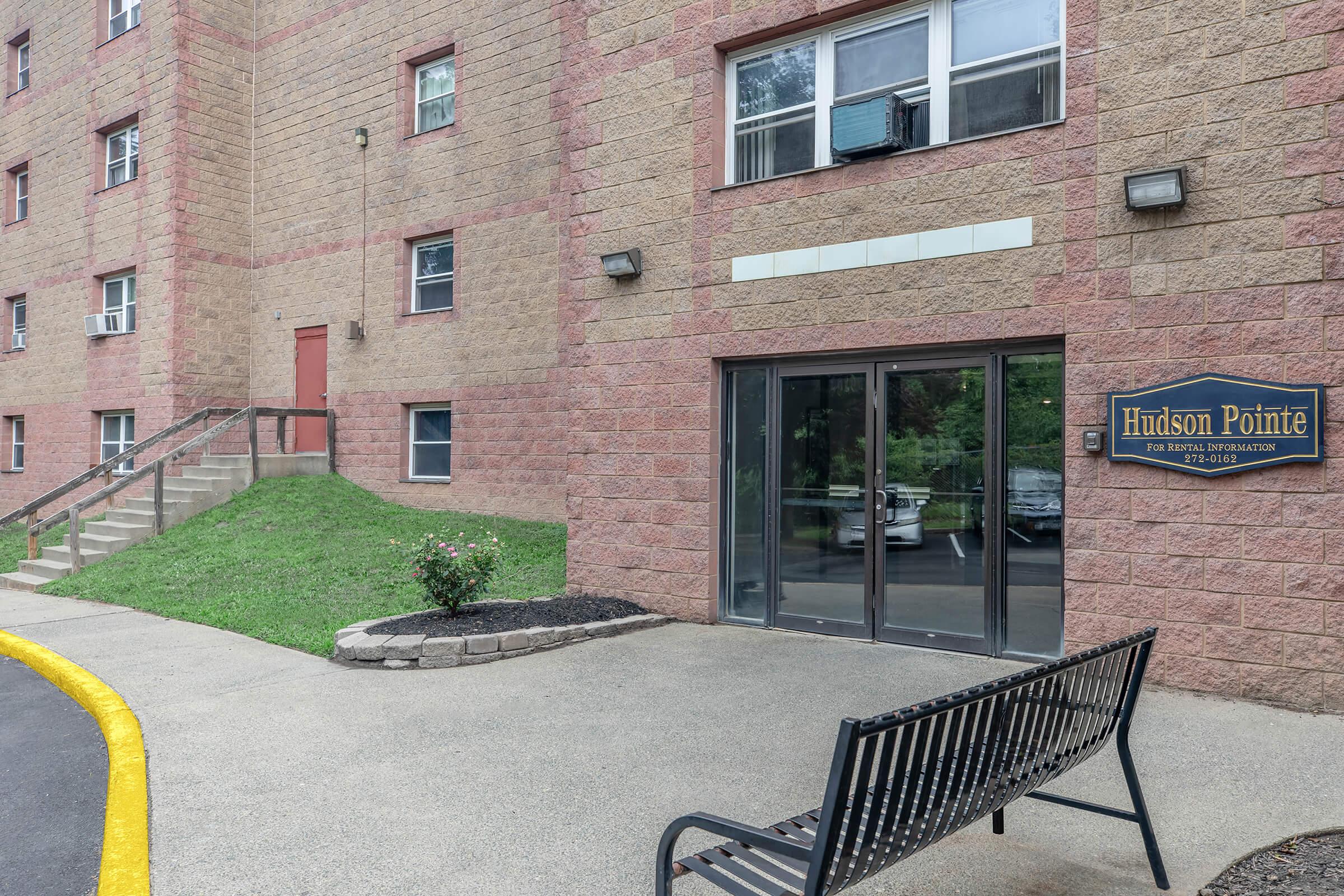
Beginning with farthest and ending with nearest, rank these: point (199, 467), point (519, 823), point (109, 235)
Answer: point (109, 235) → point (199, 467) → point (519, 823)

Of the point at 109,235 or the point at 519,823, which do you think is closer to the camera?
the point at 519,823

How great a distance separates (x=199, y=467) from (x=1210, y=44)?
14538mm

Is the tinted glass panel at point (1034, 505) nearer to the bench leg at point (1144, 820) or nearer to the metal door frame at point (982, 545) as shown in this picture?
the metal door frame at point (982, 545)

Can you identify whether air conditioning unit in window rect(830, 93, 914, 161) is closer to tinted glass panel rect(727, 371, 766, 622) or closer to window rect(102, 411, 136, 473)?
tinted glass panel rect(727, 371, 766, 622)

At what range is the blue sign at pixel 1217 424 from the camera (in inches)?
231

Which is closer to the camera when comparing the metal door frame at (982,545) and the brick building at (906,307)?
the brick building at (906,307)

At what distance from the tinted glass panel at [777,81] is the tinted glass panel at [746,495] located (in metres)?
2.41

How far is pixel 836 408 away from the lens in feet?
26.5

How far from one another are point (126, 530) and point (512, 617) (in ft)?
27.4

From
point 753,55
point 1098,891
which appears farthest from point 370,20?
point 1098,891

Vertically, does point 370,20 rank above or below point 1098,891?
above

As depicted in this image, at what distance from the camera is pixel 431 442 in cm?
1509

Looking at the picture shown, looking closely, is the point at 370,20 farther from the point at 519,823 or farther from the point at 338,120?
the point at 519,823

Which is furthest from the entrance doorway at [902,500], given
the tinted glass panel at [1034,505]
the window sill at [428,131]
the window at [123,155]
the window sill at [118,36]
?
the window sill at [118,36]
